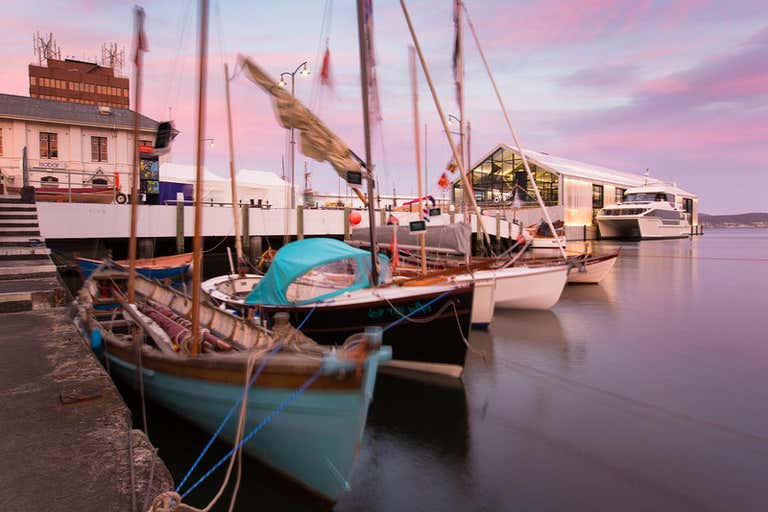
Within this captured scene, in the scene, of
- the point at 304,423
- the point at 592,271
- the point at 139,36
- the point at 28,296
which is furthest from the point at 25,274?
the point at 592,271

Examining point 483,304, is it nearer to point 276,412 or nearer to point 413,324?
point 413,324

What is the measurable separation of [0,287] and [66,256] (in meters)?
18.1

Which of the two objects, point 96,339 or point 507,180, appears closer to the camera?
point 96,339

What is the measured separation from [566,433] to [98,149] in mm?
41645

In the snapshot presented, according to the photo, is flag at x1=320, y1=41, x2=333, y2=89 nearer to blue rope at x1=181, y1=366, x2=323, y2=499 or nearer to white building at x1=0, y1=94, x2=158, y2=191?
blue rope at x1=181, y1=366, x2=323, y2=499

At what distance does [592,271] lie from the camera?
26406mm

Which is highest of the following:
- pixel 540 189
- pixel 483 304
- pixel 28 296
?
pixel 540 189

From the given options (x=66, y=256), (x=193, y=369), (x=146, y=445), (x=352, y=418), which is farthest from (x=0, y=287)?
(x=66, y=256)

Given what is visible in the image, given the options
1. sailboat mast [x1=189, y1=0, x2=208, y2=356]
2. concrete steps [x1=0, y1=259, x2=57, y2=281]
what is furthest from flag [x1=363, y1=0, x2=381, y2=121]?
concrete steps [x1=0, y1=259, x2=57, y2=281]

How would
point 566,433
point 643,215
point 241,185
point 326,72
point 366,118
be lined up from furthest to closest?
point 643,215 → point 241,185 → point 326,72 → point 366,118 → point 566,433

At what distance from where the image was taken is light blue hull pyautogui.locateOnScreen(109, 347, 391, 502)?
4.90 meters

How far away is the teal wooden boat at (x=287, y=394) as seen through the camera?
15.8 feet

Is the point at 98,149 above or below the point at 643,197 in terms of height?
above

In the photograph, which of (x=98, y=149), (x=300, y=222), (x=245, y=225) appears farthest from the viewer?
(x=98, y=149)
